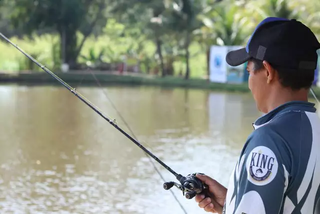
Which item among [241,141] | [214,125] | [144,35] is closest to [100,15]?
[144,35]

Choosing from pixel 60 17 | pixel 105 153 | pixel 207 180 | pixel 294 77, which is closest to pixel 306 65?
pixel 294 77

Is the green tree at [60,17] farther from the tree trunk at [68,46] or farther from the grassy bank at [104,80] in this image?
the grassy bank at [104,80]

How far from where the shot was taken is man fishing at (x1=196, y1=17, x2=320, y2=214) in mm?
1402

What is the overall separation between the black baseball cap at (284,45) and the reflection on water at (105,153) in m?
4.33

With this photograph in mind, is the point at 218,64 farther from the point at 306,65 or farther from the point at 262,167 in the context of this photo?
the point at 262,167

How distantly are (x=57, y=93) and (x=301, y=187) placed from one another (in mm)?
19824

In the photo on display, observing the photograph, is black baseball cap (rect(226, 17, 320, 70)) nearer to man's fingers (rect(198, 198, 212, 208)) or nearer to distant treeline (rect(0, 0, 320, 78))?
man's fingers (rect(198, 198, 212, 208))

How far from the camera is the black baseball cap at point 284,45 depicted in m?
1.48

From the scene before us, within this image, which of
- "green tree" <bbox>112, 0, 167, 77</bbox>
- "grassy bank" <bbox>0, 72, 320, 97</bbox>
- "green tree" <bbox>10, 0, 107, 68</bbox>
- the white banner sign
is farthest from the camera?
"green tree" <bbox>10, 0, 107, 68</bbox>

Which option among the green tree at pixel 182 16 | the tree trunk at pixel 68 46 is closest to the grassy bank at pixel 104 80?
the green tree at pixel 182 16

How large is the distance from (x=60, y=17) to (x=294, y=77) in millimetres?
31147

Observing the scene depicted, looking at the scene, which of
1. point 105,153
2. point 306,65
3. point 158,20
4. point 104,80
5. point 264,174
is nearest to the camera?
point 264,174

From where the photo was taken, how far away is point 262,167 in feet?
4.54

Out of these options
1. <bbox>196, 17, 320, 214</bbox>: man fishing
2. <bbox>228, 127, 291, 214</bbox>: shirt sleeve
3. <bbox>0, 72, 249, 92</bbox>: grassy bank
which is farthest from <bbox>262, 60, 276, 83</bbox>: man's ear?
<bbox>0, 72, 249, 92</bbox>: grassy bank
